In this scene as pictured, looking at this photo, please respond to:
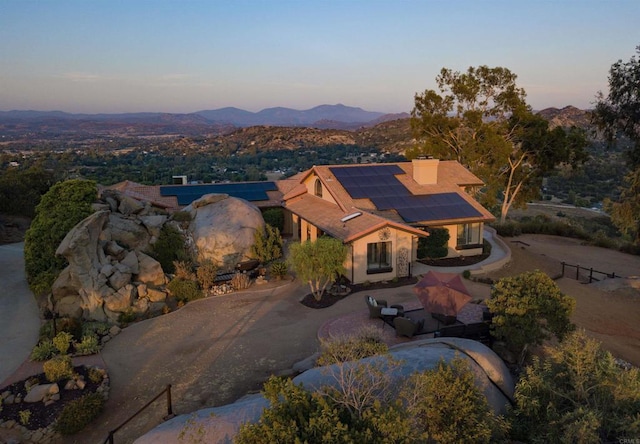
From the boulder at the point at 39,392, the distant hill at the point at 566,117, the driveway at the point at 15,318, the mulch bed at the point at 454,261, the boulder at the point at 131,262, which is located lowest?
the driveway at the point at 15,318

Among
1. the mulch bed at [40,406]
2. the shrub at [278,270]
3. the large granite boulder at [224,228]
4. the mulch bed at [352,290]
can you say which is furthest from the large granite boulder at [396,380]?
the large granite boulder at [224,228]

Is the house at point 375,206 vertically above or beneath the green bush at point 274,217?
above

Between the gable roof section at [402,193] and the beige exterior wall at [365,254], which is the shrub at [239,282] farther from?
the gable roof section at [402,193]

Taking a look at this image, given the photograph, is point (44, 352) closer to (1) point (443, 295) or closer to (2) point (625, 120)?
(1) point (443, 295)

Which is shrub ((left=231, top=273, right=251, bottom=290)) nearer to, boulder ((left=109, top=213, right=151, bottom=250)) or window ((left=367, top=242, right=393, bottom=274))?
boulder ((left=109, top=213, right=151, bottom=250))

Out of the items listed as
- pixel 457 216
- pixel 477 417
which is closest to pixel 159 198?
pixel 457 216

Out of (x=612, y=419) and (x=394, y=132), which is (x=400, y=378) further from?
(x=394, y=132)
